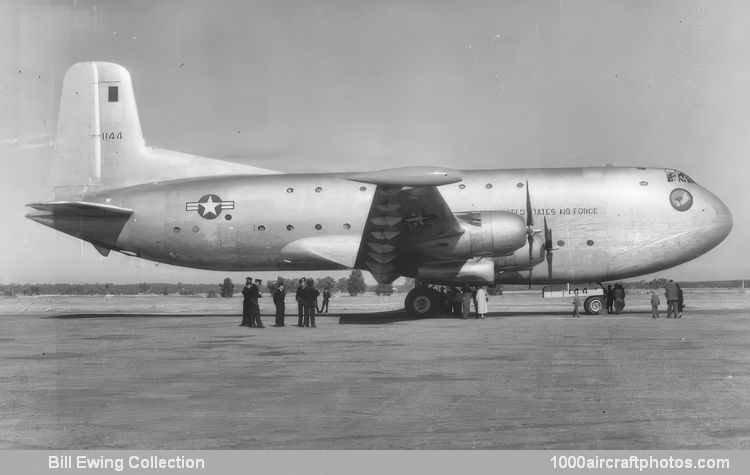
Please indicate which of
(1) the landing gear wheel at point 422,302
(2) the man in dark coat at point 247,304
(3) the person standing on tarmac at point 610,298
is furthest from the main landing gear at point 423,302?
(3) the person standing on tarmac at point 610,298

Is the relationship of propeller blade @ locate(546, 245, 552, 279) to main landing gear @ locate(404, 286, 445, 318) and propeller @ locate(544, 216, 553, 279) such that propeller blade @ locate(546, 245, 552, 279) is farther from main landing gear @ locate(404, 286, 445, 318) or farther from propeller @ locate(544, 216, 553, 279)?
main landing gear @ locate(404, 286, 445, 318)

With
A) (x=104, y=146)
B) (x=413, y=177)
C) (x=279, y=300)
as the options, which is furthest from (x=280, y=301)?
(x=104, y=146)

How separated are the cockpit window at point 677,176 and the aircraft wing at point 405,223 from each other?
7.99 m

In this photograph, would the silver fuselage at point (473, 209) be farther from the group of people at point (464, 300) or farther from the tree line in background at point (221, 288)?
the tree line in background at point (221, 288)

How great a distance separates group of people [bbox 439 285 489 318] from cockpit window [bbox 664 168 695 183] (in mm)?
7508

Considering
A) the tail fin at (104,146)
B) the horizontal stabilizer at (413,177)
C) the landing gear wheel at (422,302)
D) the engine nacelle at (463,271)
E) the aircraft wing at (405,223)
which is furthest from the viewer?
the tail fin at (104,146)

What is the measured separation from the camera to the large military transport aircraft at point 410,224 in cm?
2677

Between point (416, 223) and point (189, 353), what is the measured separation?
36.4ft

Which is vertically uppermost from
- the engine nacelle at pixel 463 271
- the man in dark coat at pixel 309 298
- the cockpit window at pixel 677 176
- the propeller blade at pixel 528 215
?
the cockpit window at pixel 677 176

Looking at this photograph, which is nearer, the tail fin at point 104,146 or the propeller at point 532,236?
the propeller at point 532,236

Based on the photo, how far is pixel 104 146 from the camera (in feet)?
96.6

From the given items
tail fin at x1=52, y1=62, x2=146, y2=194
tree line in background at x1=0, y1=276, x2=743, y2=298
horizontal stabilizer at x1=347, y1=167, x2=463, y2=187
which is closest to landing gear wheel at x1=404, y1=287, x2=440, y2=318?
horizontal stabilizer at x1=347, y1=167, x2=463, y2=187

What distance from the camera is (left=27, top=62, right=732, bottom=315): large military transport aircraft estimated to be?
87.8 feet
